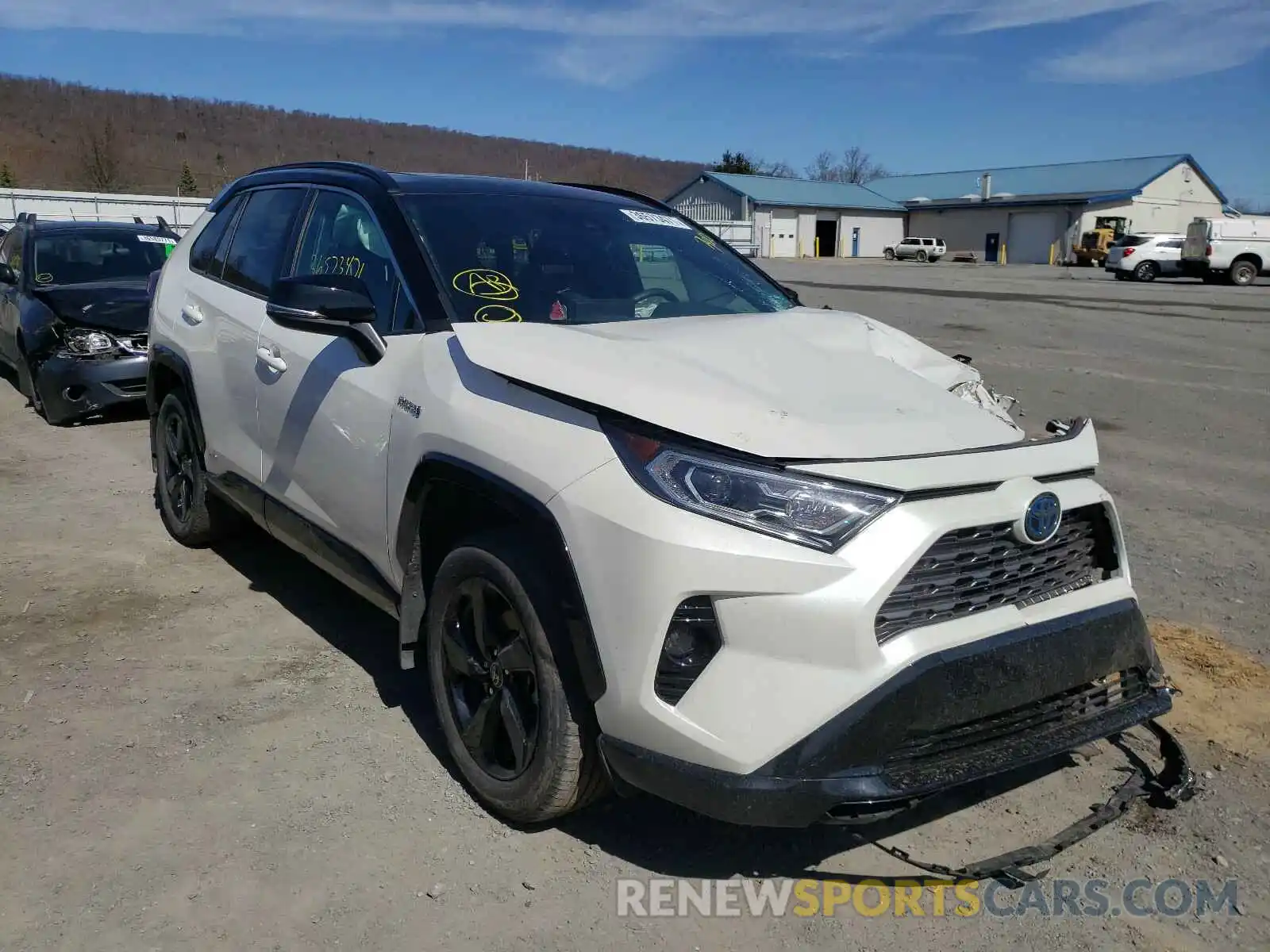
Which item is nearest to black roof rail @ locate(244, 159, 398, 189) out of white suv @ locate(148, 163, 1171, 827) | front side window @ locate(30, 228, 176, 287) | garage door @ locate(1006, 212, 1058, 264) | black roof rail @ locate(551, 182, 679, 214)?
white suv @ locate(148, 163, 1171, 827)

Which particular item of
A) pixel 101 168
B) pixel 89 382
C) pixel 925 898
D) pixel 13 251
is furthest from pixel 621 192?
Result: pixel 101 168

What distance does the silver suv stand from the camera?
58312mm

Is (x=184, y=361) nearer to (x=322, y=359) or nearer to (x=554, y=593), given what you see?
(x=322, y=359)

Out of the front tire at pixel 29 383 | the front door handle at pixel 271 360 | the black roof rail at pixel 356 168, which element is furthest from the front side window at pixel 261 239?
the front tire at pixel 29 383

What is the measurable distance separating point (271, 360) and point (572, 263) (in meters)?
1.27

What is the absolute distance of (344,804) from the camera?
10.6 feet

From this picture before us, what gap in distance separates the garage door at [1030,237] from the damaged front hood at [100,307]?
192 ft

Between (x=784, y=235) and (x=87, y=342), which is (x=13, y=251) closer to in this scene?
(x=87, y=342)

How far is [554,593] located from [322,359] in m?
1.52

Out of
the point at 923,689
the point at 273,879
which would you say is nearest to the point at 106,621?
the point at 273,879

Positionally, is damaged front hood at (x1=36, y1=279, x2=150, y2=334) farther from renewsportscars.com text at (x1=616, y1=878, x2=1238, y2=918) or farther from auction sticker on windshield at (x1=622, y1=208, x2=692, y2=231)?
renewsportscars.com text at (x1=616, y1=878, x2=1238, y2=918)

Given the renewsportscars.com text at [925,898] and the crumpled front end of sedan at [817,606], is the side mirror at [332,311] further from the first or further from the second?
the renewsportscars.com text at [925,898]

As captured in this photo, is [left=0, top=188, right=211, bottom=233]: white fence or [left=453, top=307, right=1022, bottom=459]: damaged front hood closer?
[left=453, top=307, right=1022, bottom=459]: damaged front hood

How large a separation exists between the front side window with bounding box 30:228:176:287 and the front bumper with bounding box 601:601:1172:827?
9.10 meters
